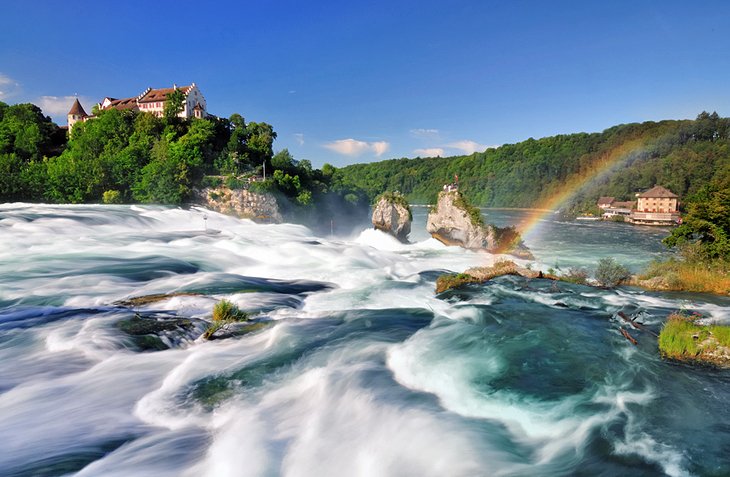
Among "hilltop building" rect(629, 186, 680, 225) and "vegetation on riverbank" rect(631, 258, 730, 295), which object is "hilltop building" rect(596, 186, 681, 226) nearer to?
"hilltop building" rect(629, 186, 680, 225)

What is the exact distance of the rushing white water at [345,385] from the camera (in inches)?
275

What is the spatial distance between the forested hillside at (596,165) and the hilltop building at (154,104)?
84.4ft

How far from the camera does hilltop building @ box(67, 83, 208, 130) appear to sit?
219ft

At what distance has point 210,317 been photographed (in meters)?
13.2

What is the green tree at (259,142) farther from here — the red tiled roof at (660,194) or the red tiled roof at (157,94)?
the red tiled roof at (660,194)

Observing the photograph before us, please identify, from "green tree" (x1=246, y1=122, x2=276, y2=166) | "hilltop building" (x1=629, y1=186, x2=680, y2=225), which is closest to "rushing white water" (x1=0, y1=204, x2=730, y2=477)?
"green tree" (x1=246, y1=122, x2=276, y2=166)

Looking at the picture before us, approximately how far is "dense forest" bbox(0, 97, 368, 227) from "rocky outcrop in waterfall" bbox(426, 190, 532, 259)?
20.6 meters

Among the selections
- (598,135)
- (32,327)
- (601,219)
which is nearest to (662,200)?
(601,219)

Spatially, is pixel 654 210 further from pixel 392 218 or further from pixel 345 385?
pixel 345 385

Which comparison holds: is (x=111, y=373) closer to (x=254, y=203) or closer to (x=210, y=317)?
(x=210, y=317)

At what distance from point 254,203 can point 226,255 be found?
23.6 m

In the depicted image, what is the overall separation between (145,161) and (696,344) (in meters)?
55.7

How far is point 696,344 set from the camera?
11672mm

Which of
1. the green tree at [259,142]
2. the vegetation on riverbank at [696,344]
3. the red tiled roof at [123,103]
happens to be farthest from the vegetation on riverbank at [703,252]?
the red tiled roof at [123,103]
